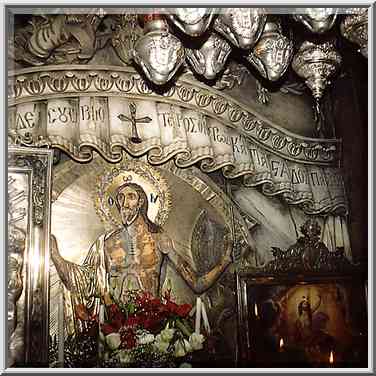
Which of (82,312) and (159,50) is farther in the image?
(82,312)

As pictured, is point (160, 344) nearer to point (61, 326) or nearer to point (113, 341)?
point (113, 341)


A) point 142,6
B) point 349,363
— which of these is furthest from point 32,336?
point 142,6

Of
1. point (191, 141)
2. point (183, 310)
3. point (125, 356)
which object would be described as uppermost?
point (191, 141)

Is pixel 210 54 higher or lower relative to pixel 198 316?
higher

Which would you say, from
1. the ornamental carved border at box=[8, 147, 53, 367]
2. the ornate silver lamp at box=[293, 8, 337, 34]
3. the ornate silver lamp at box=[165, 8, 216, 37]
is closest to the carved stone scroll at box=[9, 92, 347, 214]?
the ornamental carved border at box=[8, 147, 53, 367]

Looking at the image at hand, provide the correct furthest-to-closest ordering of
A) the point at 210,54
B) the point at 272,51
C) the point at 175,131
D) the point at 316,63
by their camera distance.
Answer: the point at 175,131 → the point at 316,63 → the point at 210,54 → the point at 272,51

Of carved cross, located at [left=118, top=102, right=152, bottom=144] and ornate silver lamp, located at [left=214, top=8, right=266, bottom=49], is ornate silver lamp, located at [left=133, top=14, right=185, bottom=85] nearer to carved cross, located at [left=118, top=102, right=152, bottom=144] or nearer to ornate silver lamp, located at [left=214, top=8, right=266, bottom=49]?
ornate silver lamp, located at [left=214, top=8, right=266, bottom=49]

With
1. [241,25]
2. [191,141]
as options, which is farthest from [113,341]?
[241,25]

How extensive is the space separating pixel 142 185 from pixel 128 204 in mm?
142

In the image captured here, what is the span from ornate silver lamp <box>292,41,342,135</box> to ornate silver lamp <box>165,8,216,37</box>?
2.63ft

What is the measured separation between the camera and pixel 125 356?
4211mm

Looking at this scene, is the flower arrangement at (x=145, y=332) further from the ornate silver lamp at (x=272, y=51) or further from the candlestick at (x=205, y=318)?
the ornate silver lamp at (x=272, y=51)

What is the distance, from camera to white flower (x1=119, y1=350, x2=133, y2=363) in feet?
13.7

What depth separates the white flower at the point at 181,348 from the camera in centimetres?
426
